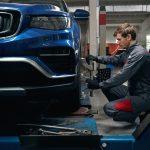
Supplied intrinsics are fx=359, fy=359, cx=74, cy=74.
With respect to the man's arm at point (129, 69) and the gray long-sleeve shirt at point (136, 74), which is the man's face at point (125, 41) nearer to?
the gray long-sleeve shirt at point (136, 74)

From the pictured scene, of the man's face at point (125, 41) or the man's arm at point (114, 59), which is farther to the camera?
the man's arm at point (114, 59)

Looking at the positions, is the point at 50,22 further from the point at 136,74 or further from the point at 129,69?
the point at 136,74

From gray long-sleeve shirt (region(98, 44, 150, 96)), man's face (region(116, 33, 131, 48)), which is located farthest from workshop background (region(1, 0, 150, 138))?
man's face (region(116, 33, 131, 48))

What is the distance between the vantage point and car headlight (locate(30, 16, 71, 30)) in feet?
8.42

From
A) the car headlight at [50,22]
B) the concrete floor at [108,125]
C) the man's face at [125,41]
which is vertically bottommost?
the concrete floor at [108,125]

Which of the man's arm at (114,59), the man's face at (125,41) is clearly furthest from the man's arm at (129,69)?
the man's arm at (114,59)

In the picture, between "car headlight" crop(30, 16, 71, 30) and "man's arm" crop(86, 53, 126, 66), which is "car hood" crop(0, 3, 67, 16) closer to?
"car headlight" crop(30, 16, 71, 30)

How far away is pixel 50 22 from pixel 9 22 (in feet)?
0.98

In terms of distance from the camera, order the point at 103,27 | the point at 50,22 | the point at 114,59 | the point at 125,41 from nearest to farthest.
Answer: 1. the point at 50,22
2. the point at 125,41
3. the point at 114,59
4. the point at 103,27

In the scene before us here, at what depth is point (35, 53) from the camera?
250 cm

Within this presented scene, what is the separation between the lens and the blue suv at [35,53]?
8.00 ft

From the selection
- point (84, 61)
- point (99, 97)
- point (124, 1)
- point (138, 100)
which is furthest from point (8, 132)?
point (124, 1)

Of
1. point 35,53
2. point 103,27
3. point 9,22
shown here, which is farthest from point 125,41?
point 103,27

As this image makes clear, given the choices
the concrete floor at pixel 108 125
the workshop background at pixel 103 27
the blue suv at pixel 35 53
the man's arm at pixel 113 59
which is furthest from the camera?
the man's arm at pixel 113 59
